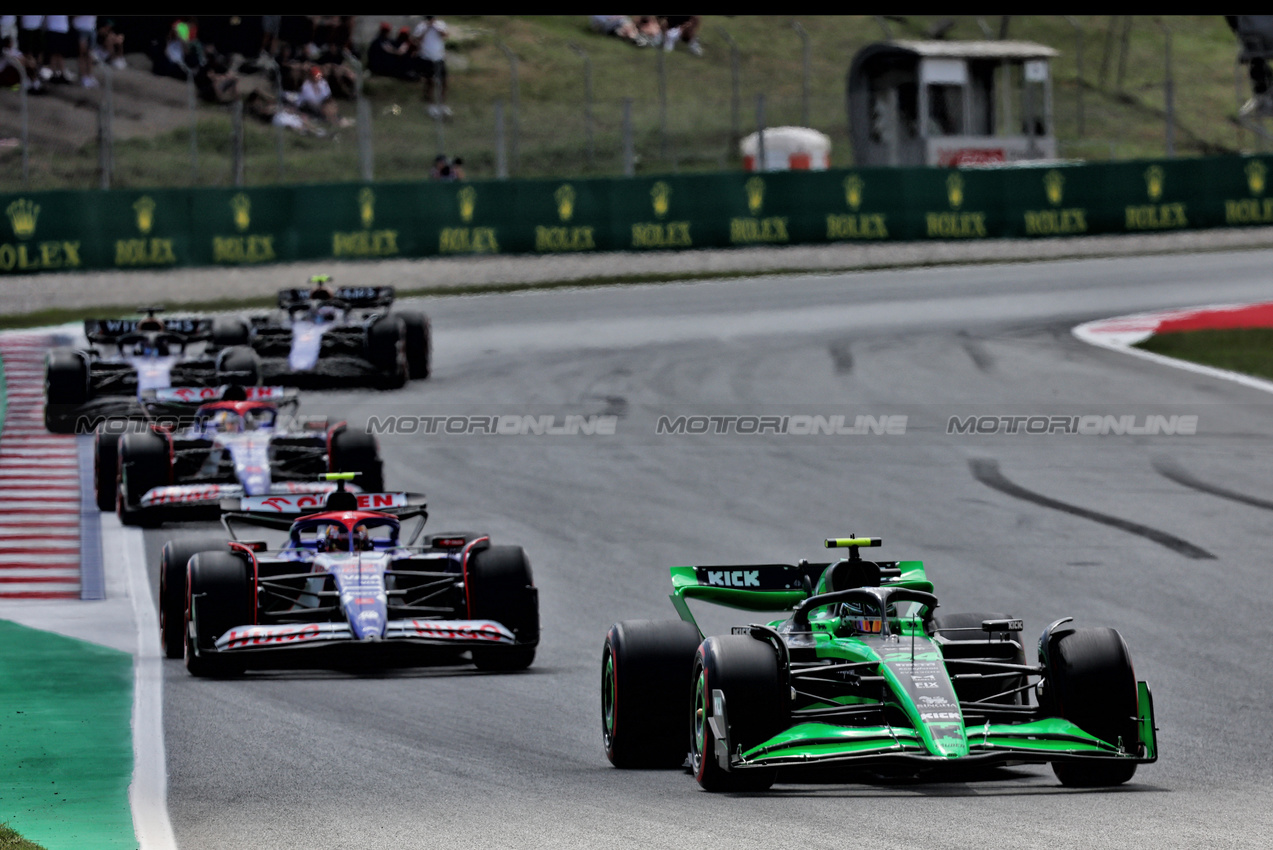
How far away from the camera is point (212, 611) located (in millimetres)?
11961

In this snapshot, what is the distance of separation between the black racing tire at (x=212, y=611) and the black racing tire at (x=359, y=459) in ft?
19.1

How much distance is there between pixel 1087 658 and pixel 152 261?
26.4 meters

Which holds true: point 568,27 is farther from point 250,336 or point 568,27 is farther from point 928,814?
point 928,814

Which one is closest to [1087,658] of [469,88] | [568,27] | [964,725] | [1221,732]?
[964,725]

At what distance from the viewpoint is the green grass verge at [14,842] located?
24.6 ft

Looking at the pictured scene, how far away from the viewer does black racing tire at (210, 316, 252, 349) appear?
23.8m

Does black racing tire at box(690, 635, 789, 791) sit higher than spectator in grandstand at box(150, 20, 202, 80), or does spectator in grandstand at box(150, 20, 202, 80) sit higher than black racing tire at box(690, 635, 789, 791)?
spectator in grandstand at box(150, 20, 202, 80)

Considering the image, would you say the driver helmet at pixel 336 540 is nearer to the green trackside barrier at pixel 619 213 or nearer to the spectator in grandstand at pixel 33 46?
the green trackside barrier at pixel 619 213

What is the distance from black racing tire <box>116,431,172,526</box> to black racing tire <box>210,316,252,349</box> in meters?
6.09

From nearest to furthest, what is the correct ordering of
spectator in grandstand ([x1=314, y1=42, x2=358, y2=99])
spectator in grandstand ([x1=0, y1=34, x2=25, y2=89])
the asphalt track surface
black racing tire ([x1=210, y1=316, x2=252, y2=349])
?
the asphalt track surface → black racing tire ([x1=210, y1=316, x2=252, y2=349]) → spectator in grandstand ([x1=0, y1=34, x2=25, y2=89]) → spectator in grandstand ([x1=314, y1=42, x2=358, y2=99])

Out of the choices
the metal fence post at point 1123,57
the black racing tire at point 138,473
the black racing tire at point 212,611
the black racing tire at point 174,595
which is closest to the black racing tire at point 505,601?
the black racing tire at point 212,611

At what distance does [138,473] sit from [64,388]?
4.98 m

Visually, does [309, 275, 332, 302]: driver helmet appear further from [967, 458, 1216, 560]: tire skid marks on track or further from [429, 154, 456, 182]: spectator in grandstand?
[429, 154, 456, 182]: spectator in grandstand

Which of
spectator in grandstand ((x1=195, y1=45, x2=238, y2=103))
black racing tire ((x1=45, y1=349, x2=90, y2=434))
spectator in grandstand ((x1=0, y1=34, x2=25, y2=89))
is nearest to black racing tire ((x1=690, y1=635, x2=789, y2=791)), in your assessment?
black racing tire ((x1=45, y1=349, x2=90, y2=434))
